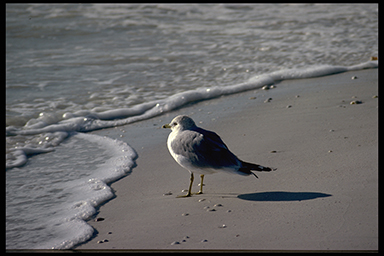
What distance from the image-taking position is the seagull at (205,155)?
333cm

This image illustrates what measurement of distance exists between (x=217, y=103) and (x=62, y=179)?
2865 millimetres

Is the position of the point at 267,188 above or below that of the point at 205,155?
below

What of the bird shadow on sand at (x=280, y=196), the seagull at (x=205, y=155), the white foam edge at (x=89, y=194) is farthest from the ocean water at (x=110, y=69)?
the bird shadow on sand at (x=280, y=196)

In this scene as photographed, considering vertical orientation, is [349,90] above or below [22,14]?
below

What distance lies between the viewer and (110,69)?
8141 mm

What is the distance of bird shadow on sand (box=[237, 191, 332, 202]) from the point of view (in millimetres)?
3211

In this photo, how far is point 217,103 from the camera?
6.27 m

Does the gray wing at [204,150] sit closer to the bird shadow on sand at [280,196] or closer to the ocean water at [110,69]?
the bird shadow on sand at [280,196]

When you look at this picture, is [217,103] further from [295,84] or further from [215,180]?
[215,180]

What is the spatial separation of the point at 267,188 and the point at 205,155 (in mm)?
605

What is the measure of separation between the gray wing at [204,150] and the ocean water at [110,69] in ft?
2.67

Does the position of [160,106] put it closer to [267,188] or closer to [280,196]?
[267,188]

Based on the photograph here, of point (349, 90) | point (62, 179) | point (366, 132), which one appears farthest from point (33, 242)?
point (349, 90)

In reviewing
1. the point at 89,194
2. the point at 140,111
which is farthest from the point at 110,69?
the point at 89,194
